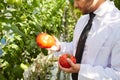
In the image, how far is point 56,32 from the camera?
4895 millimetres

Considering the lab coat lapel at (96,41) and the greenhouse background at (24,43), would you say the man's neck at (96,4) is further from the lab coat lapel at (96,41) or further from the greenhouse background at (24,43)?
the greenhouse background at (24,43)

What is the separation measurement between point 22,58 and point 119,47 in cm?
149

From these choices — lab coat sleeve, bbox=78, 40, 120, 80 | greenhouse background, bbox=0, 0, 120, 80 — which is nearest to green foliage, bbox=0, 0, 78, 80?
greenhouse background, bbox=0, 0, 120, 80

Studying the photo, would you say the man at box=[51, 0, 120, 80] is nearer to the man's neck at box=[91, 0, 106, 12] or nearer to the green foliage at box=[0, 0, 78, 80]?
the man's neck at box=[91, 0, 106, 12]

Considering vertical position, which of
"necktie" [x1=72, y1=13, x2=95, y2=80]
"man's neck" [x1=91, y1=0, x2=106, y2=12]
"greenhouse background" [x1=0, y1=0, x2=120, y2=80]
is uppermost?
"man's neck" [x1=91, y1=0, x2=106, y2=12]

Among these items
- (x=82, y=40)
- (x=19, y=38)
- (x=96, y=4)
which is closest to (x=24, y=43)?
(x=19, y=38)

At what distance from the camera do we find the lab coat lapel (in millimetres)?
2193

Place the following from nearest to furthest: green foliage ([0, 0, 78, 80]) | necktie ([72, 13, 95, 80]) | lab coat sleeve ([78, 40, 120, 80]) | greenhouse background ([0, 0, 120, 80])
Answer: lab coat sleeve ([78, 40, 120, 80])
necktie ([72, 13, 95, 80])
greenhouse background ([0, 0, 120, 80])
green foliage ([0, 0, 78, 80])

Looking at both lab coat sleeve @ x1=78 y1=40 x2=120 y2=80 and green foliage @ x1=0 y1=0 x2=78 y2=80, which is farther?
green foliage @ x1=0 y1=0 x2=78 y2=80

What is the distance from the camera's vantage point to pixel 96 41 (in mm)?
2217

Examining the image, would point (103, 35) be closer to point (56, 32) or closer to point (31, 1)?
point (31, 1)

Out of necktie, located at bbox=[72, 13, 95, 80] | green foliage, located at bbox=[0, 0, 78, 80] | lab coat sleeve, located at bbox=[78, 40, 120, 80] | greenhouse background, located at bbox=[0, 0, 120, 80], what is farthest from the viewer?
green foliage, located at bbox=[0, 0, 78, 80]

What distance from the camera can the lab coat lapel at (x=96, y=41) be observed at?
7.20ft

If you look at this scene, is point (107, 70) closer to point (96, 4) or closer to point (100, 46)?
point (100, 46)
